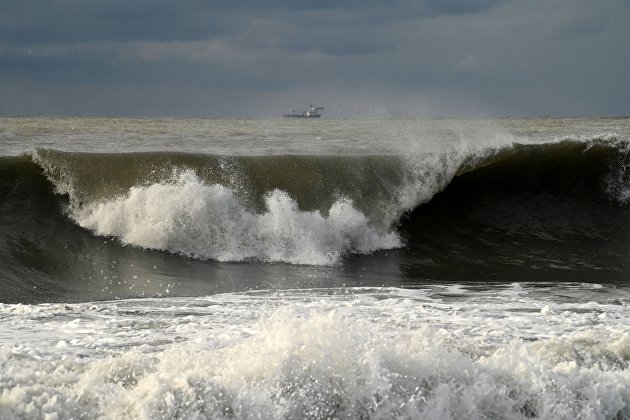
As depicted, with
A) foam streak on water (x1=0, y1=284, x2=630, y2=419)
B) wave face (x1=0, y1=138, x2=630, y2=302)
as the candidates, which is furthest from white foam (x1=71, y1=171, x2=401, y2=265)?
foam streak on water (x1=0, y1=284, x2=630, y2=419)

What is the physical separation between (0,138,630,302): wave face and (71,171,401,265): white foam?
0.07 ft

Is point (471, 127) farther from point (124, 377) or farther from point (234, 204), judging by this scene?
point (124, 377)

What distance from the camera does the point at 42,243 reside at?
35.0 feet

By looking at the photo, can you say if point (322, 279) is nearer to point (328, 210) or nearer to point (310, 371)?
point (328, 210)

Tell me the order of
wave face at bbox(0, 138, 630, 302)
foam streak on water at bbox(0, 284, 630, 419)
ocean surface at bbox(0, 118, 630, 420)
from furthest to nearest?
wave face at bbox(0, 138, 630, 302), ocean surface at bbox(0, 118, 630, 420), foam streak on water at bbox(0, 284, 630, 419)

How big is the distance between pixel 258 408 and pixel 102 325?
2.38 m

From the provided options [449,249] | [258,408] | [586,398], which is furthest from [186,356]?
[449,249]

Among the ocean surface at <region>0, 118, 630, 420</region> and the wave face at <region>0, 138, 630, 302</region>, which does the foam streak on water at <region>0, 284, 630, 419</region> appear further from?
the wave face at <region>0, 138, 630, 302</region>

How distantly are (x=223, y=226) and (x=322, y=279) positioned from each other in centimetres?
239

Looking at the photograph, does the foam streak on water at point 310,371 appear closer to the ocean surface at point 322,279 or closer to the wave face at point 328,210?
the ocean surface at point 322,279

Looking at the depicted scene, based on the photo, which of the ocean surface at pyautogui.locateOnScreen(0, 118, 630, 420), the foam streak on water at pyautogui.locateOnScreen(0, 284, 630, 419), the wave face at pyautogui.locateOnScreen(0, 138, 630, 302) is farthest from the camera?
the wave face at pyautogui.locateOnScreen(0, 138, 630, 302)

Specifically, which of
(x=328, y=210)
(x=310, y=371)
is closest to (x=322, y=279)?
(x=328, y=210)

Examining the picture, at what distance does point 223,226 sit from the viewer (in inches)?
434

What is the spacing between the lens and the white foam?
10672 millimetres
